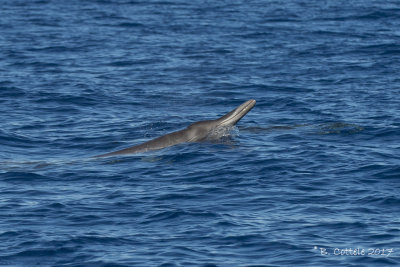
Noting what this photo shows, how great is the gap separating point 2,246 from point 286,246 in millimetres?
6188

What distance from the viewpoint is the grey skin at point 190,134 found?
26.0 meters

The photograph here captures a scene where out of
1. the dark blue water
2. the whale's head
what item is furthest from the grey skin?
the dark blue water

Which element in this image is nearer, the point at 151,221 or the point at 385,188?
the point at 151,221

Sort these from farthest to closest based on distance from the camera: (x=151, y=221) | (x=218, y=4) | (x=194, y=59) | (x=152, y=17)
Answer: (x=218, y=4)
(x=152, y=17)
(x=194, y=59)
(x=151, y=221)

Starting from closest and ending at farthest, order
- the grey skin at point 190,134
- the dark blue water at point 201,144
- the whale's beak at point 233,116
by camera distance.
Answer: the dark blue water at point 201,144
the grey skin at point 190,134
the whale's beak at point 233,116

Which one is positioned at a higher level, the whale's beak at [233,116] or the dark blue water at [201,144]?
the whale's beak at [233,116]

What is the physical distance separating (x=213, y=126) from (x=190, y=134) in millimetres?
944

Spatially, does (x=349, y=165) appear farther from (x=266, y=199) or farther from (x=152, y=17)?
(x=152, y=17)

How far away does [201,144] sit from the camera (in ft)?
87.1

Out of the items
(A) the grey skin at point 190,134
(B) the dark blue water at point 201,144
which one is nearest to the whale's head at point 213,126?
(A) the grey skin at point 190,134

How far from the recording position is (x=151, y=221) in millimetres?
19375

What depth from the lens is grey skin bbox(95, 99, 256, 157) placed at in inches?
1024

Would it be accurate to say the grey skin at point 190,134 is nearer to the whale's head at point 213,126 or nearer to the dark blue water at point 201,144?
the whale's head at point 213,126

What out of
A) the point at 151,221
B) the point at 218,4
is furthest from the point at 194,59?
the point at 151,221
